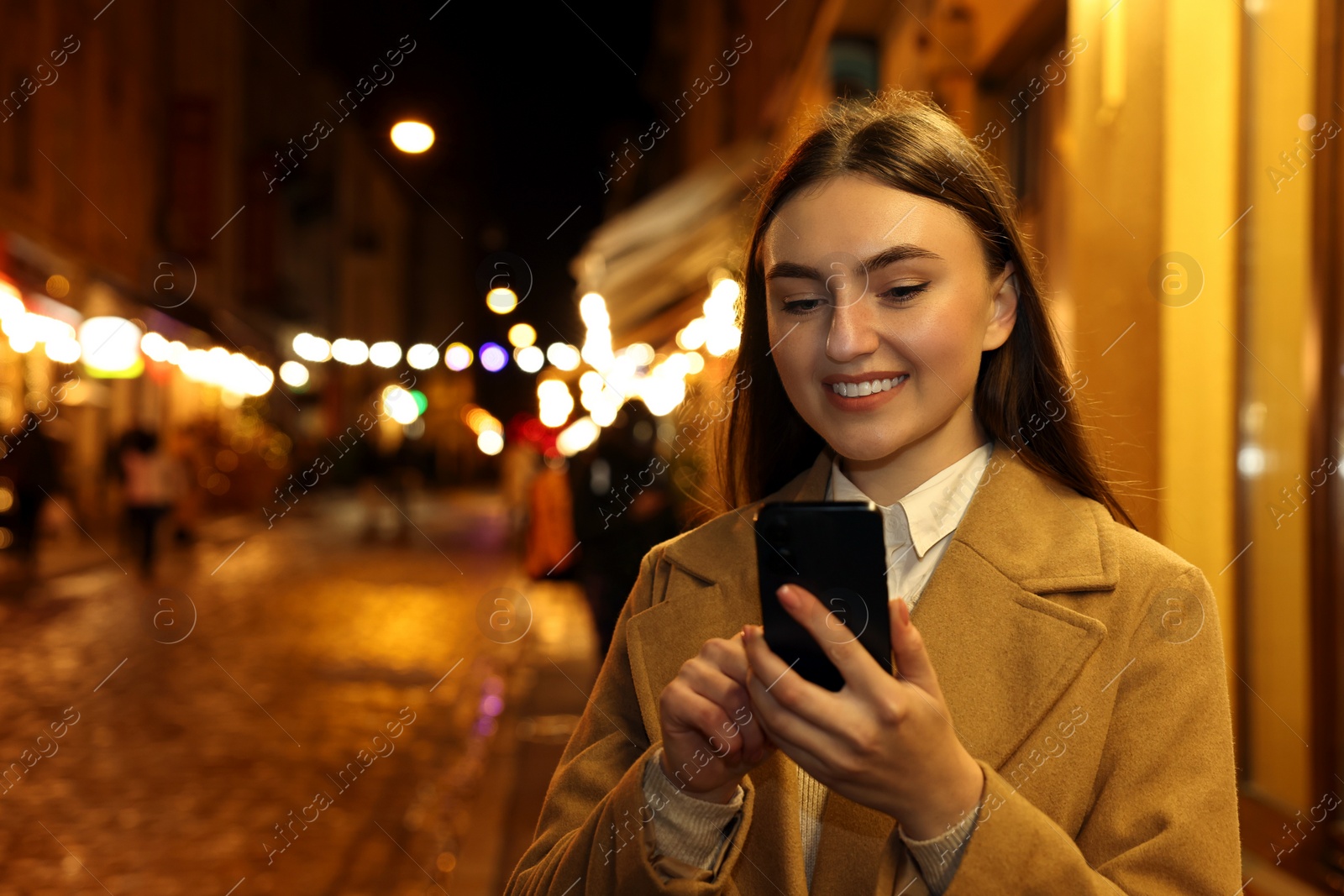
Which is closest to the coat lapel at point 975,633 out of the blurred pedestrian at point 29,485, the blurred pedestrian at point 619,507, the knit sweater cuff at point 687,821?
the knit sweater cuff at point 687,821

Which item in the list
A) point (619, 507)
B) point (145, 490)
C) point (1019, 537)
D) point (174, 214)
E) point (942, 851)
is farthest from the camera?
point (174, 214)

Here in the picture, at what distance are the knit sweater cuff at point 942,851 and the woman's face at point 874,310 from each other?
55 centimetres

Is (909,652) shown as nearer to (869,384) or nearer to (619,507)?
(869,384)

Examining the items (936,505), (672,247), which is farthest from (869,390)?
(672,247)

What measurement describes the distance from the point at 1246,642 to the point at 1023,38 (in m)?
3.56

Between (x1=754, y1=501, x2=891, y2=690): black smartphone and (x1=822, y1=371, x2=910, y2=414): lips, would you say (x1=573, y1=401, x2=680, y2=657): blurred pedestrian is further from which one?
(x1=754, y1=501, x2=891, y2=690): black smartphone

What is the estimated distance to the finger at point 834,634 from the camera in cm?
Answer: 115

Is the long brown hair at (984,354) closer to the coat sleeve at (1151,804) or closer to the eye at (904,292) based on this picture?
the eye at (904,292)

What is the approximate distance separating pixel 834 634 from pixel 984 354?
2.58 feet

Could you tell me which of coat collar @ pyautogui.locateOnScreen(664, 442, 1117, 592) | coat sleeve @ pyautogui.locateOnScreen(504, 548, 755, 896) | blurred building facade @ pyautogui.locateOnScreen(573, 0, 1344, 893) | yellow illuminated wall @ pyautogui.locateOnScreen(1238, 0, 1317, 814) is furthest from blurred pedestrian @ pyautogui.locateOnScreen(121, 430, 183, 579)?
coat collar @ pyautogui.locateOnScreen(664, 442, 1117, 592)

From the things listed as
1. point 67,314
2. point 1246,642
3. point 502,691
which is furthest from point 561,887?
point 67,314

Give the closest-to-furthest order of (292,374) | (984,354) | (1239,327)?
1. (984,354)
2. (1239,327)
3. (292,374)

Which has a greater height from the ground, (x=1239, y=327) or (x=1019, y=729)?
(x=1239, y=327)

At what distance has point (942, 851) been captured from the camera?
49.9 inches
